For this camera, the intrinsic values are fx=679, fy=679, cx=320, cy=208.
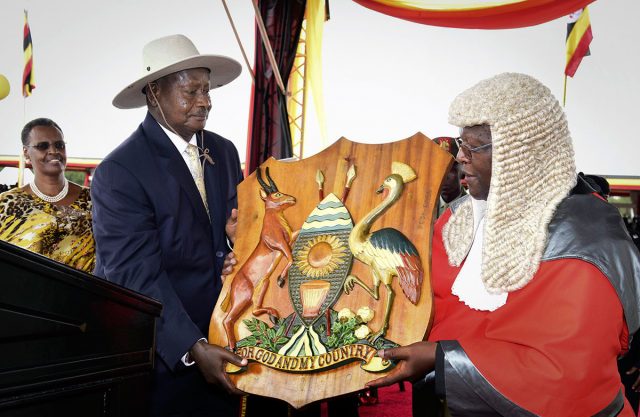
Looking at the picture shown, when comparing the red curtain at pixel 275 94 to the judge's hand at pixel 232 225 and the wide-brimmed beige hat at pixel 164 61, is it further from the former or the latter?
the judge's hand at pixel 232 225

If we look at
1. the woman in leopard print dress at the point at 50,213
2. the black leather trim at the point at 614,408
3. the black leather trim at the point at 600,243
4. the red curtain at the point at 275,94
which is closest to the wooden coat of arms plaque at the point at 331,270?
the black leather trim at the point at 600,243

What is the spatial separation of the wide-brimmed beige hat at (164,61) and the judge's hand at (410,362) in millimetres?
1393

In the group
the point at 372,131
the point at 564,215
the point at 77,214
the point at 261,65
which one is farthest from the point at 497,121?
the point at 372,131

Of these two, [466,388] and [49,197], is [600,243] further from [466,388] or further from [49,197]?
[49,197]

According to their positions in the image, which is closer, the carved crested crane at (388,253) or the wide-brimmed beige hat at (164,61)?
the carved crested crane at (388,253)

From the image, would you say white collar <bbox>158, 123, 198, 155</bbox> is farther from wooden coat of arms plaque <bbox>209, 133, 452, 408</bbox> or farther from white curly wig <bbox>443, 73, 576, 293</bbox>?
white curly wig <bbox>443, 73, 576, 293</bbox>

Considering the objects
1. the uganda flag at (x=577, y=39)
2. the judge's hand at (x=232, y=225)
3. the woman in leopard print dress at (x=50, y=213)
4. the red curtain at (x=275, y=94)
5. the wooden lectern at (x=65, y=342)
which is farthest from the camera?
the uganda flag at (x=577, y=39)

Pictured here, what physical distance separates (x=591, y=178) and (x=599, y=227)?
13.8 inches

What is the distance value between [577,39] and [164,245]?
6.92 metres

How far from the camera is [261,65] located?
739 centimetres

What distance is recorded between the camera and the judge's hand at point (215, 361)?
2.01 meters

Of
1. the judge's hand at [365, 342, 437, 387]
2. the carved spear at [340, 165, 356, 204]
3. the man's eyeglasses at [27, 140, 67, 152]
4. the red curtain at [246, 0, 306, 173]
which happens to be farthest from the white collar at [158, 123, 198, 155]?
the red curtain at [246, 0, 306, 173]

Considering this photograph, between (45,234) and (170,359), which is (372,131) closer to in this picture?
(45,234)

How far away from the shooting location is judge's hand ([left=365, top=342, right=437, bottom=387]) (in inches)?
71.5
